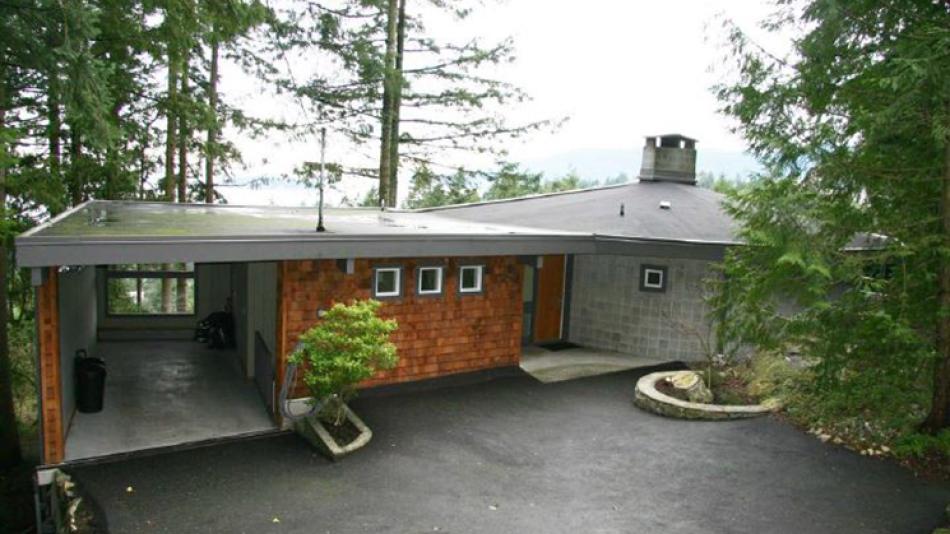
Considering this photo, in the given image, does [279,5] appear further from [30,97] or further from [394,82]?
[30,97]

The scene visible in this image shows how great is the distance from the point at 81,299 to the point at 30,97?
5923 mm

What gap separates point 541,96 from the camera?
19906mm

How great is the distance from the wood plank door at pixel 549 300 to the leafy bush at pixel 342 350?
16.5ft

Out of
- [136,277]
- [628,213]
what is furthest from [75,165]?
[628,213]

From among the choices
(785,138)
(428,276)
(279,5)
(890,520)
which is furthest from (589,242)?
(279,5)

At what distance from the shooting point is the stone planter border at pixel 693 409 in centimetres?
843

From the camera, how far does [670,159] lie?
15.5 metres

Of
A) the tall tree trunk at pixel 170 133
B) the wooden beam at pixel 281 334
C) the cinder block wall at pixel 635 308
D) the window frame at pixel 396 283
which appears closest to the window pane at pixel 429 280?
the window frame at pixel 396 283

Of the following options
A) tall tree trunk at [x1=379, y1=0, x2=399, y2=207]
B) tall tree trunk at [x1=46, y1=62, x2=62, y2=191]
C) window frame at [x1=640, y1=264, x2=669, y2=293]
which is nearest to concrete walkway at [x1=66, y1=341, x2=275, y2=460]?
tall tree trunk at [x1=46, y1=62, x2=62, y2=191]

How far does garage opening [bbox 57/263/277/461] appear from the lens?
24.4ft

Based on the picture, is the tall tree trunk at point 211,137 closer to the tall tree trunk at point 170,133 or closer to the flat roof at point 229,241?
the tall tree trunk at point 170,133

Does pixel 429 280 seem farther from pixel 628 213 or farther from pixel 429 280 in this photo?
pixel 628 213

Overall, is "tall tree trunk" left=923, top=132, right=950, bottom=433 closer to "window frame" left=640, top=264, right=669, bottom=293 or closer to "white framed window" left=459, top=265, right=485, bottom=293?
"window frame" left=640, top=264, right=669, bottom=293

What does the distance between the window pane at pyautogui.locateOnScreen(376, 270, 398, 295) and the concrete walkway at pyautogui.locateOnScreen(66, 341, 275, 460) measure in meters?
2.17
